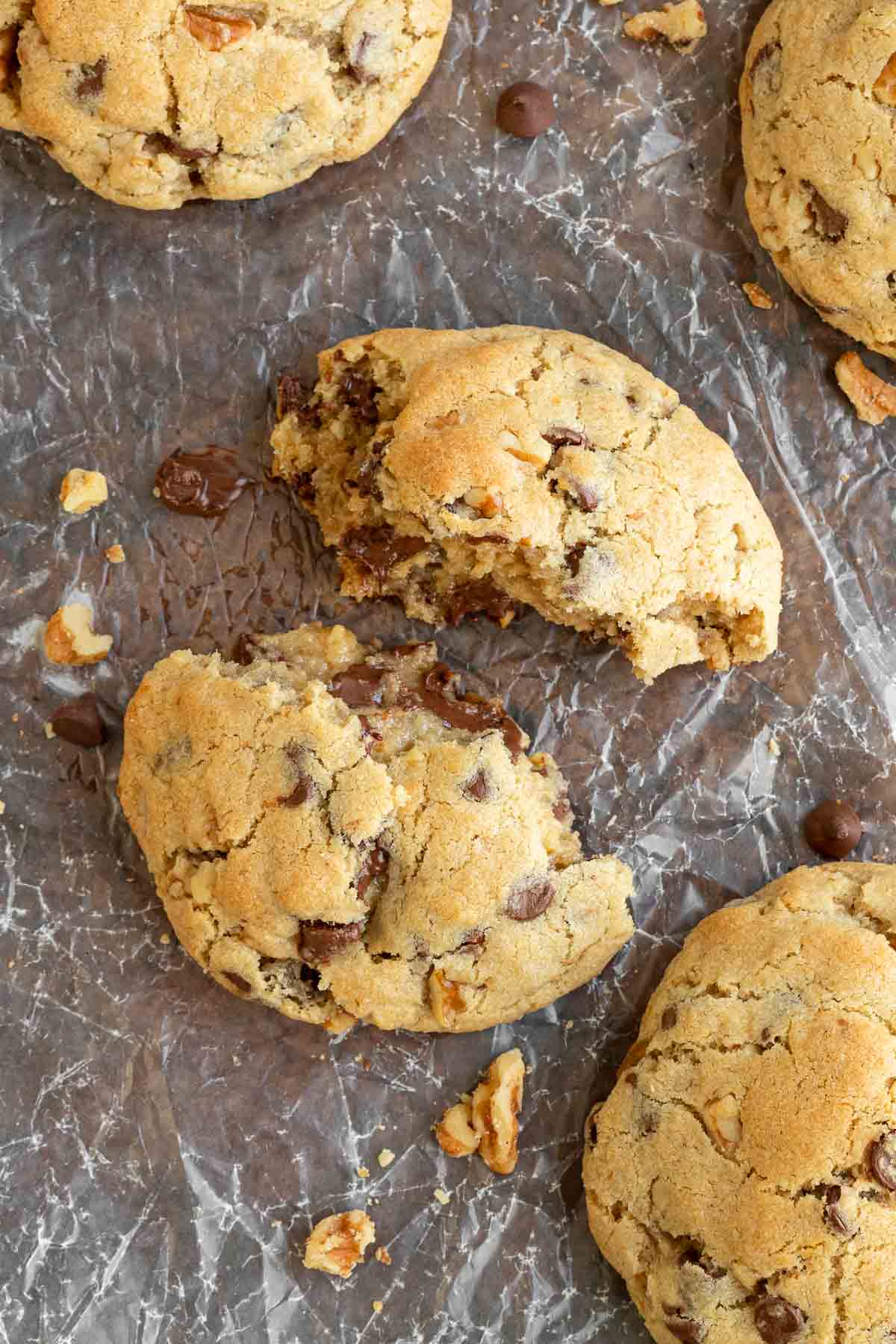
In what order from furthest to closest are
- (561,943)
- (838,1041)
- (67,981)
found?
1. (67,981)
2. (561,943)
3. (838,1041)

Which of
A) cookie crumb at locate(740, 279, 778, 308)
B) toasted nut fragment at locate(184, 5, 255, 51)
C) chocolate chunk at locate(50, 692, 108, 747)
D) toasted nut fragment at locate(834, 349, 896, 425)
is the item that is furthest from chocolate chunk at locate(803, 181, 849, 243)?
chocolate chunk at locate(50, 692, 108, 747)

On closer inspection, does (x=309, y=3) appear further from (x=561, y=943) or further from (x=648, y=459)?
(x=561, y=943)

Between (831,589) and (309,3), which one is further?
(831,589)

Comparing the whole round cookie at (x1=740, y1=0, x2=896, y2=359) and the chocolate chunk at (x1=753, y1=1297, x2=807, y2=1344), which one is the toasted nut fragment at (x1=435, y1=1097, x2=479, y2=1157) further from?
the whole round cookie at (x1=740, y1=0, x2=896, y2=359)

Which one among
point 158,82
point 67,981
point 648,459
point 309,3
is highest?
point 309,3

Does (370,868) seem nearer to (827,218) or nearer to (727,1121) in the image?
(727,1121)

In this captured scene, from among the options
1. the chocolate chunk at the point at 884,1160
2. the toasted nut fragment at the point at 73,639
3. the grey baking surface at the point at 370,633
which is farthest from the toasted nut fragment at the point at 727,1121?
the toasted nut fragment at the point at 73,639

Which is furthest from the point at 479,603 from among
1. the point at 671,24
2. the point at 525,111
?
the point at 671,24

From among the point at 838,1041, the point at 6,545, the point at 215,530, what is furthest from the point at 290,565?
the point at 838,1041
